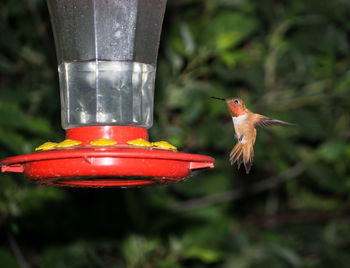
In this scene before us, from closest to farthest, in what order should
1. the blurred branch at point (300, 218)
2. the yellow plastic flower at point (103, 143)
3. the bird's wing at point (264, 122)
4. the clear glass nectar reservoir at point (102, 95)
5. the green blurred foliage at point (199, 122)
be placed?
the yellow plastic flower at point (103, 143), the clear glass nectar reservoir at point (102, 95), the bird's wing at point (264, 122), the green blurred foliage at point (199, 122), the blurred branch at point (300, 218)

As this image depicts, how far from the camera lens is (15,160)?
8.71 feet

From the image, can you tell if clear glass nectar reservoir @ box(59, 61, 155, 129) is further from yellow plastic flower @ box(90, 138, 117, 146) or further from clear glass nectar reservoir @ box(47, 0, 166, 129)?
yellow plastic flower @ box(90, 138, 117, 146)

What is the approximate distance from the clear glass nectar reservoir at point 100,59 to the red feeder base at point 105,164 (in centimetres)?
46

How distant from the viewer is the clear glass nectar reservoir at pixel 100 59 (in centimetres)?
333

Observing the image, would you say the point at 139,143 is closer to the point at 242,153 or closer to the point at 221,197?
the point at 242,153

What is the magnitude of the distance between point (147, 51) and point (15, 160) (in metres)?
1.24

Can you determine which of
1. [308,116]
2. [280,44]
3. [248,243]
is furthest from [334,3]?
[248,243]

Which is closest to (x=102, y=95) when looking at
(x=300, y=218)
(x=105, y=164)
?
(x=105, y=164)

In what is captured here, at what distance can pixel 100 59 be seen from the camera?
3334 mm

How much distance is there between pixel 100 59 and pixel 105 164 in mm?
995

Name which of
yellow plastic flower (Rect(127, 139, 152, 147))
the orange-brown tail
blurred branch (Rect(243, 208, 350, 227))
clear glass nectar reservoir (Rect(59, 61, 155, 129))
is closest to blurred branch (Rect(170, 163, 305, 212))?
blurred branch (Rect(243, 208, 350, 227))

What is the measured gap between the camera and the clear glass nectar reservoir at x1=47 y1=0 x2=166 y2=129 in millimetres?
3326

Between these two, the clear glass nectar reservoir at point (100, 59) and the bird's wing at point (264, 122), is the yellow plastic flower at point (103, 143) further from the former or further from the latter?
the bird's wing at point (264, 122)

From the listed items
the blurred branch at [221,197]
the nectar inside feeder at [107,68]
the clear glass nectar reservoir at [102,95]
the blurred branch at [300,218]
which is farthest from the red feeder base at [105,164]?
the blurred branch at [300,218]
